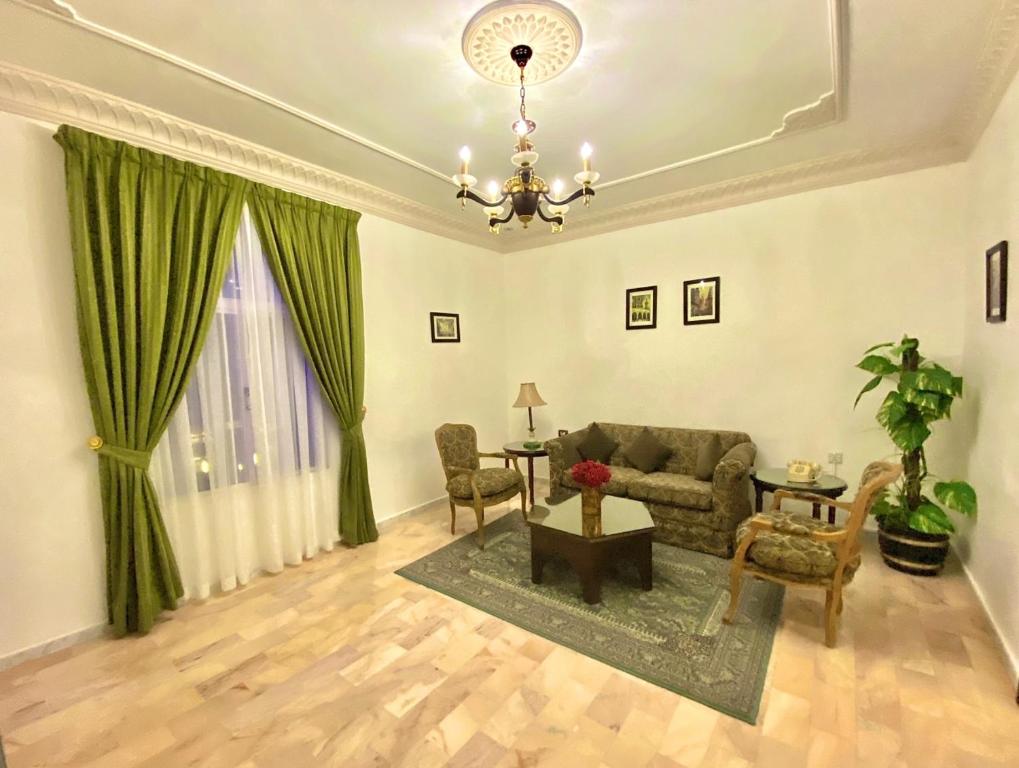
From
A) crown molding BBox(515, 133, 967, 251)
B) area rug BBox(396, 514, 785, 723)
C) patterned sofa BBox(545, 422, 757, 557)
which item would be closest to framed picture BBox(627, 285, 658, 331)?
crown molding BBox(515, 133, 967, 251)

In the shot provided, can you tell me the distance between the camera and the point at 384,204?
4039 millimetres

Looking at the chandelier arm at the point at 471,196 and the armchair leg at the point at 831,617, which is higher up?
the chandelier arm at the point at 471,196

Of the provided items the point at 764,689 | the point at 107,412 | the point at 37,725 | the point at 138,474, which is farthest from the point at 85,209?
the point at 764,689

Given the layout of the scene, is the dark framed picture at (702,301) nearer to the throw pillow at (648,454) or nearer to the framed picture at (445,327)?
the throw pillow at (648,454)

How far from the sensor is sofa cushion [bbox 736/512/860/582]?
2.33 metres

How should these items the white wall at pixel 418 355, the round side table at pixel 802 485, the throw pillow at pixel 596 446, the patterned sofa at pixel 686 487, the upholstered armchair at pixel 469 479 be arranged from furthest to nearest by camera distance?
1. the throw pillow at pixel 596 446
2. the white wall at pixel 418 355
3. the upholstered armchair at pixel 469 479
4. the patterned sofa at pixel 686 487
5. the round side table at pixel 802 485

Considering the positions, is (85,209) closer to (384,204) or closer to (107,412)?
(107,412)

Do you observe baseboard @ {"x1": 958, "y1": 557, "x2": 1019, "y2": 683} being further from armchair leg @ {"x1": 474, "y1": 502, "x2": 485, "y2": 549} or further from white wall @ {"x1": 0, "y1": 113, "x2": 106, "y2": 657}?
white wall @ {"x1": 0, "y1": 113, "x2": 106, "y2": 657}

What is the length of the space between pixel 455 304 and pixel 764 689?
4106mm

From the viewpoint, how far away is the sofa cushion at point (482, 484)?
149 inches

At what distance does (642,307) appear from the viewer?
4543 mm

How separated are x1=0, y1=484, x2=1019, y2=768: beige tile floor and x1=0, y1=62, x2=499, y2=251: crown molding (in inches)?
118

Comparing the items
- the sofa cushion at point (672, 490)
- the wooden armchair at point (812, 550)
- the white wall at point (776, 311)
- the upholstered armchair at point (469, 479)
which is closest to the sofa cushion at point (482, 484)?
the upholstered armchair at point (469, 479)

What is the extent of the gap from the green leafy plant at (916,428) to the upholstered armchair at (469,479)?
108 inches
